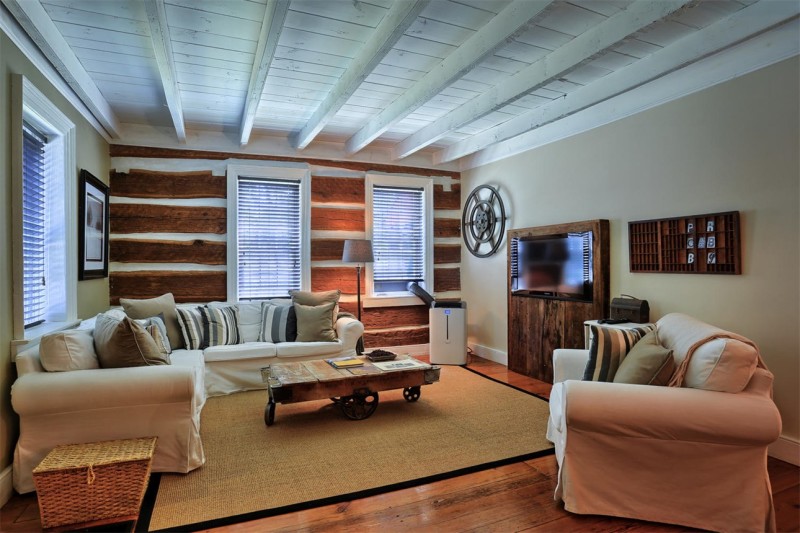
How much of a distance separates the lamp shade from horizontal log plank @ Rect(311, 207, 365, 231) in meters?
0.50

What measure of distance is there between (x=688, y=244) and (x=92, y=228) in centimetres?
489

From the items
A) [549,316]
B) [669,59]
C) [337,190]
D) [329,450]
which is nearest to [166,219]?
[337,190]

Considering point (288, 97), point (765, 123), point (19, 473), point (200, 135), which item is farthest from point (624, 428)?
point (200, 135)

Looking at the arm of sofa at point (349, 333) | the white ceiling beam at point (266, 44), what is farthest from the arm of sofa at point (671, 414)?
the arm of sofa at point (349, 333)

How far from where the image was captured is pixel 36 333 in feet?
9.09

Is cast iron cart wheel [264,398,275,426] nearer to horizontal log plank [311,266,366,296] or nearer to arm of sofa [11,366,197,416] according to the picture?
arm of sofa [11,366,197,416]

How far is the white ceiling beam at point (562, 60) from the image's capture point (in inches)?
94.0

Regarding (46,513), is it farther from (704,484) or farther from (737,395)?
(737,395)

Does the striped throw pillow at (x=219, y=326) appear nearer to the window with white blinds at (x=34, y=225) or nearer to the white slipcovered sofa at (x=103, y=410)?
the window with white blinds at (x=34, y=225)

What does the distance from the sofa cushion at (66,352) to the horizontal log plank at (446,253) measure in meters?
4.08

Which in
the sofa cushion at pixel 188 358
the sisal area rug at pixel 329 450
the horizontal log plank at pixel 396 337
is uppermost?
the sofa cushion at pixel 188 358

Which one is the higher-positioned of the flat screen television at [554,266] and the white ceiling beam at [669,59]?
the white ceiling beam at [669,59]

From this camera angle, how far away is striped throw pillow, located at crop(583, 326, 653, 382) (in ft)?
8.39

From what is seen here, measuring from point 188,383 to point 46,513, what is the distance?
81cm
